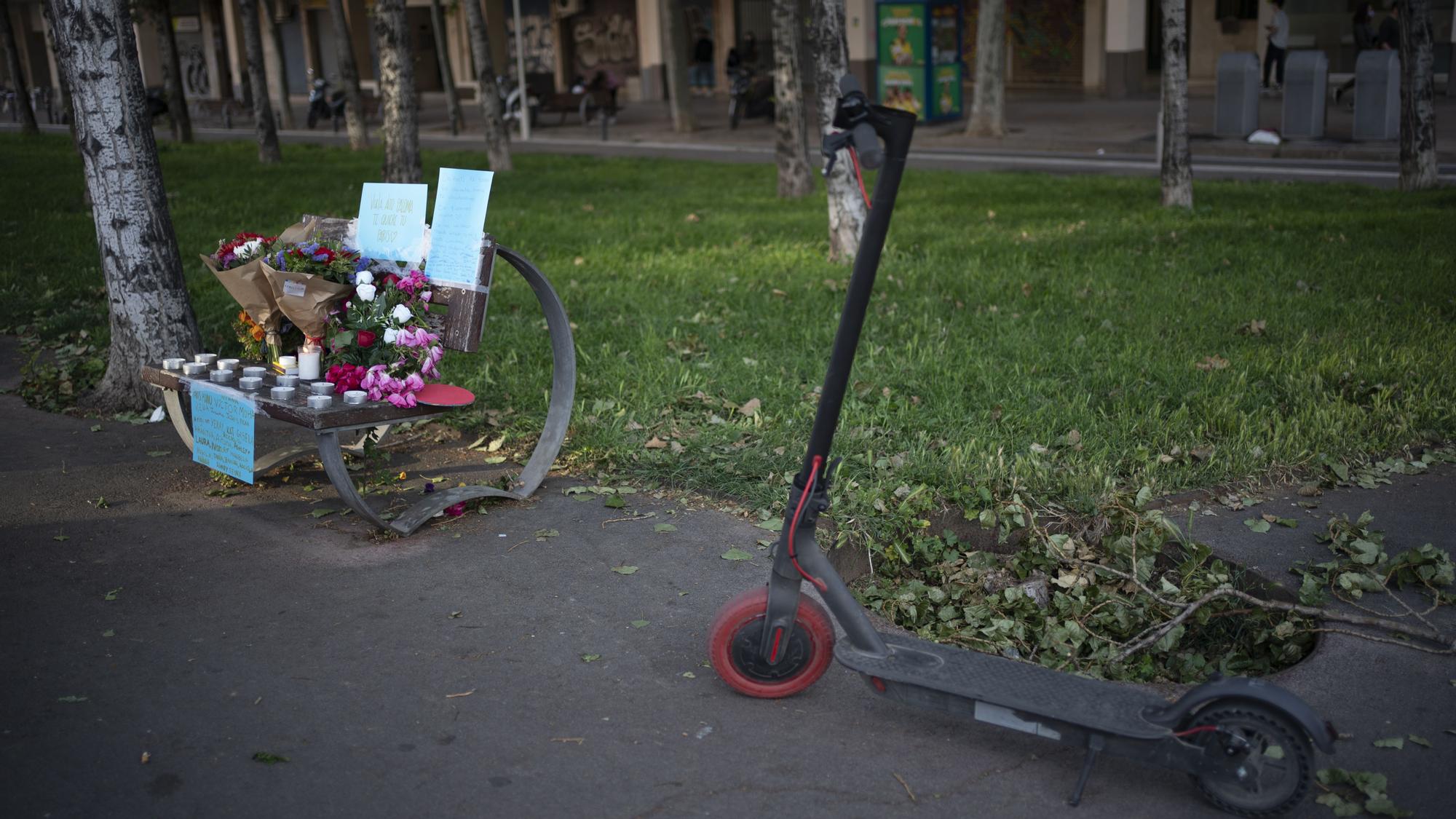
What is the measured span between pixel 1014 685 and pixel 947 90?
2193cm

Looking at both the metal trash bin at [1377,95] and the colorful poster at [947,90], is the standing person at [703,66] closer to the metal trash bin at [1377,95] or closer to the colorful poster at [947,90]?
the colorful poster at [947,90]

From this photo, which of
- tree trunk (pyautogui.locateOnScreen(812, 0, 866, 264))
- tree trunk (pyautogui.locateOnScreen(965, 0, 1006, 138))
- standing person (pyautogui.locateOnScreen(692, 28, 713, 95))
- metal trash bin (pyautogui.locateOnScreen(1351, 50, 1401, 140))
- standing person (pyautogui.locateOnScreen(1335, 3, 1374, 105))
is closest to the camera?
tree trunk (pyautogui.locateOnScreen(812, 0, 866, 264))

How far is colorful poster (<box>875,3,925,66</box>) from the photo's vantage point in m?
22.4

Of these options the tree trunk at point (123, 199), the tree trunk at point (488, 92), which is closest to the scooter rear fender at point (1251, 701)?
the tree trunk at point (123, 199)

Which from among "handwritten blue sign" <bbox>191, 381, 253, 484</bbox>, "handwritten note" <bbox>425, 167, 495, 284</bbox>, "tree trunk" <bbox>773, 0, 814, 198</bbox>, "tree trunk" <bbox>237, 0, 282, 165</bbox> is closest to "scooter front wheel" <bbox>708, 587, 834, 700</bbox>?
"handwritten note" <bbox>425, 167, 495, 284</bbox>

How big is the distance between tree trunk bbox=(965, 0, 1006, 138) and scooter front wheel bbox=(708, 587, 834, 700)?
17989mm

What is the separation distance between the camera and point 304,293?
470 centimetres

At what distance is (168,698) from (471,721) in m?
0.90

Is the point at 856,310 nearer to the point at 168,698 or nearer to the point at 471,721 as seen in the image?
the point at 471,721

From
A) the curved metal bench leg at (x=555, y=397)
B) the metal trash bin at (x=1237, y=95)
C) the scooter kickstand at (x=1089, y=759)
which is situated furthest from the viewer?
the metal trash bin at (x=1237, y=95)

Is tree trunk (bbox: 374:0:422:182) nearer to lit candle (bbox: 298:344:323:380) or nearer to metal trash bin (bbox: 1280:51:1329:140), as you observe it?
lit candle (bbox: 298:344:323:380)

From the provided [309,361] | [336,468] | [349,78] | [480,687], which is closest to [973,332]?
[309,361]

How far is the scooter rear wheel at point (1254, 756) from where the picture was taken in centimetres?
300

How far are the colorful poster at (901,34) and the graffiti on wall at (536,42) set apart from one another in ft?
51.7
